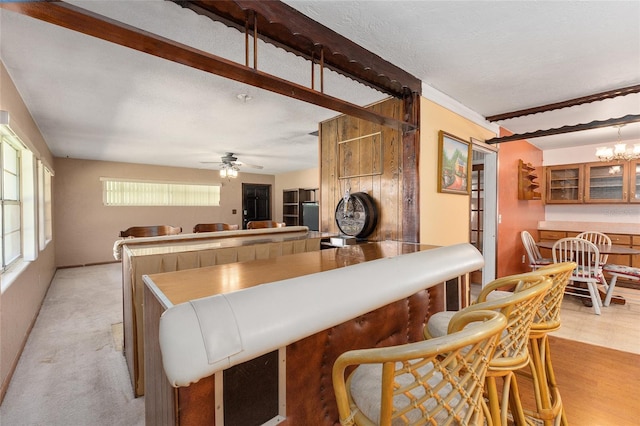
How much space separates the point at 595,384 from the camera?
1886mm

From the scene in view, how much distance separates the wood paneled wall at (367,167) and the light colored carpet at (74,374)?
236 cm

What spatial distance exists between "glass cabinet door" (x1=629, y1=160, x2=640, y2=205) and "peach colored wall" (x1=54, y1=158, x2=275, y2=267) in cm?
873

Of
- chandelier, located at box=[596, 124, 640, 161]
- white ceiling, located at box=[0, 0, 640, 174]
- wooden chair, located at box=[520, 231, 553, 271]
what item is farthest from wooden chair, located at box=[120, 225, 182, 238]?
chandelier, located at box=[596, 124, 640, 161]

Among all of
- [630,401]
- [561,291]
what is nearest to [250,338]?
[561,291]

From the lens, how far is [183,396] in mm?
792

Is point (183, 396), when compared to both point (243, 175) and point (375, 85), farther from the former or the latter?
point (243, 175)

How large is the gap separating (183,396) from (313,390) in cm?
51

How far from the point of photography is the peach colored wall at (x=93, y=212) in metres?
5.77

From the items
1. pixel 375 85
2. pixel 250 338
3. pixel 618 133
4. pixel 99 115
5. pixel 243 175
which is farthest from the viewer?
pixel 243 175

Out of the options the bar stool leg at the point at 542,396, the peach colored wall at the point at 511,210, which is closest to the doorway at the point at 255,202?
the peach colored wall at the point at 511,210

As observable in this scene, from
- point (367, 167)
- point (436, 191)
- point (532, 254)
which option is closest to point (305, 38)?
point (367, 167)

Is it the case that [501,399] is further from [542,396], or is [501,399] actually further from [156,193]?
[156,193]

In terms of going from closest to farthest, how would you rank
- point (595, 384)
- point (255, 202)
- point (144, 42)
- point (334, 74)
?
point (144, 42) → point (595, 384) → point (334, 74) → point (255, 202)

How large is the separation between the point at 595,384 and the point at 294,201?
6960 millimetres
